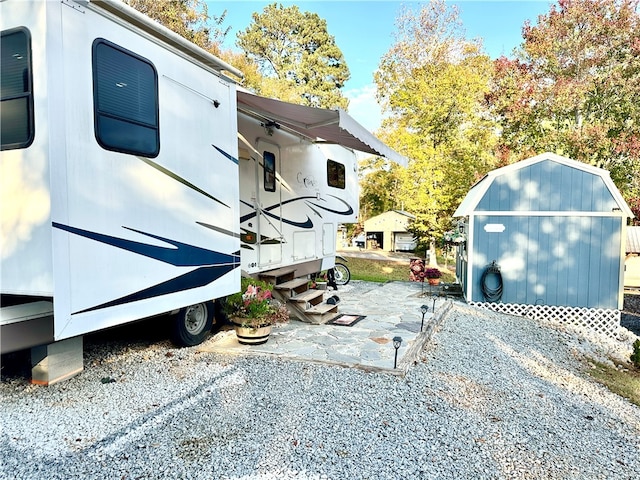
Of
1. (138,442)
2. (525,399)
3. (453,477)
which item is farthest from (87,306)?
(525,399)

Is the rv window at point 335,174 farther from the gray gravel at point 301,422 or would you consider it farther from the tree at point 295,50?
the tree at point 295,50

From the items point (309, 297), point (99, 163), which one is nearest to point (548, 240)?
point (309, 297)

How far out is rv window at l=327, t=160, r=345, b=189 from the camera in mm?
8597

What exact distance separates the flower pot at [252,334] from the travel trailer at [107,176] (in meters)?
0.49

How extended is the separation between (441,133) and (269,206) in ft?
35.6

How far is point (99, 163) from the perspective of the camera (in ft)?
10.5

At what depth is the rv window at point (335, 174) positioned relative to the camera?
8597mm

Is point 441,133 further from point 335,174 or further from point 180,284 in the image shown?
point 180,284

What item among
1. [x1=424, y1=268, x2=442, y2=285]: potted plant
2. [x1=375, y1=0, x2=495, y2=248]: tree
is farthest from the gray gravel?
[x1=375, y1=0, x2=495, y2=248]: tree

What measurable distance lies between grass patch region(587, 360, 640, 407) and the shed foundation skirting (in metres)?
2.10

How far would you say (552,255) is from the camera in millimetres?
8219

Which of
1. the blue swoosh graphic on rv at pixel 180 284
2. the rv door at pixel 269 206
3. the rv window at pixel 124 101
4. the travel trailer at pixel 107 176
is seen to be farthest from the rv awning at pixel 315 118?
the blue swoosh graphic on rv at pixel 180 284

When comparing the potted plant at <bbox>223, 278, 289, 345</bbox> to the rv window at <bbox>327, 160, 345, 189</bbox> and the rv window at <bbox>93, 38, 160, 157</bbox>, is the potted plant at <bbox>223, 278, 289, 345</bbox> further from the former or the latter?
the rv window at <bbox>327, 160, 345, 189</bbox>

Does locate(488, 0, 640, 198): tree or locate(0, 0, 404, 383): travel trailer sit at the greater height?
locate(488, 0, 640, 198): tree
